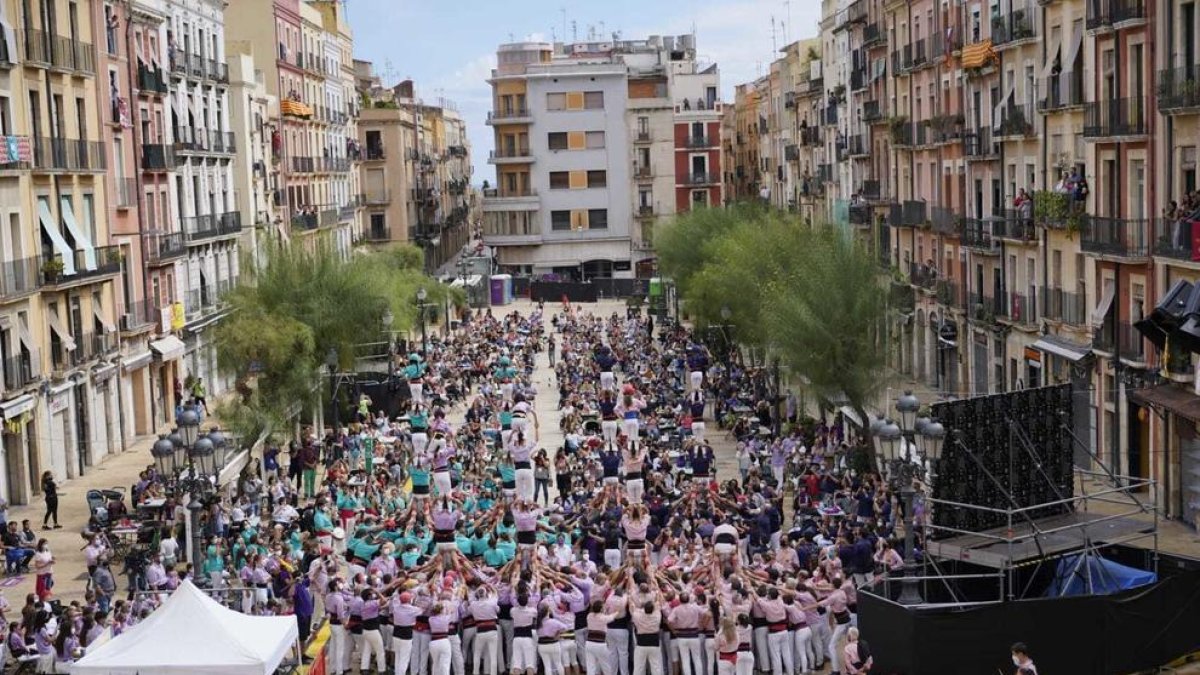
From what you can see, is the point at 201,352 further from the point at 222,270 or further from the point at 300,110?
the point at 300,110

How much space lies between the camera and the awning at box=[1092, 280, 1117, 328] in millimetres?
41312

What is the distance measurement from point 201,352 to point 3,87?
19.4 m

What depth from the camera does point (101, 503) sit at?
39.2m

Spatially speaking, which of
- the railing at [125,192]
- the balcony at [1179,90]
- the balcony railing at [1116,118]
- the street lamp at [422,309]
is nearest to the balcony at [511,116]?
the street lamp at [422,309]

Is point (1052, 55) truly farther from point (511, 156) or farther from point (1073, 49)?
point (511, 156)

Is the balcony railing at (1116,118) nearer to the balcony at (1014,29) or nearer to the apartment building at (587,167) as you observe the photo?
the balcony at (1014,29)

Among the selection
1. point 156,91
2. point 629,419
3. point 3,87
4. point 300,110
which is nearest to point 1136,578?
point 629,419

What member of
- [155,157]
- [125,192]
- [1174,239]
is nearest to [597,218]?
[155,157]

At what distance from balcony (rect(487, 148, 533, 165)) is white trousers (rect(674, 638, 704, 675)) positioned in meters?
91.1

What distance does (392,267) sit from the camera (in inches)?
2972

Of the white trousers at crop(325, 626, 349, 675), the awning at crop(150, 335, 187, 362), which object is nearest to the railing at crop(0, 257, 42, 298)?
the awning at crop(150, 335, 187, 362)

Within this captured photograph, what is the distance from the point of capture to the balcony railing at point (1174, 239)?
35.7 meters

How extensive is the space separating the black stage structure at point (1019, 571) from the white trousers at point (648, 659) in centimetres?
293

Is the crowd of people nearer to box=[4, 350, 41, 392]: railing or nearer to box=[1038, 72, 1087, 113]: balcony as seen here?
box=[4, 350, 41, 392]: railing
